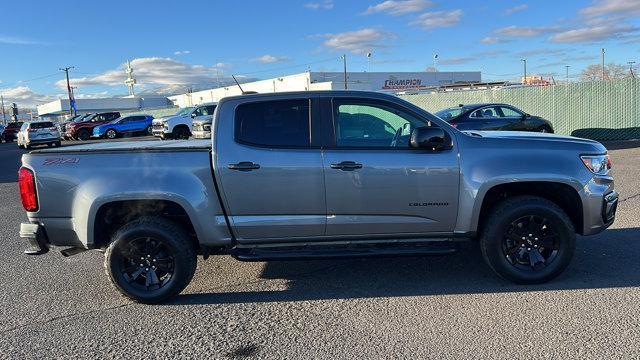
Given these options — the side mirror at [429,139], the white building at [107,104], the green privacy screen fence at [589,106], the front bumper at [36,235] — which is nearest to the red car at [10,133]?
the green privacy screen fence at [589,106]

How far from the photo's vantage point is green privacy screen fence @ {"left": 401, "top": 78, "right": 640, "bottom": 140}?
17812mm

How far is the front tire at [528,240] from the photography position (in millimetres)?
4656

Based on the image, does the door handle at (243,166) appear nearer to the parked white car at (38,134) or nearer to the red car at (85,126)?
the parked white car at (38,134)

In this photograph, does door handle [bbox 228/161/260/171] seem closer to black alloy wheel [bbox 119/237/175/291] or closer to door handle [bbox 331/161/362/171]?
door handle [bbox 331/161/362/171]

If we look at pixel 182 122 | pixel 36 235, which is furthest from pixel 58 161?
pixel 182 122

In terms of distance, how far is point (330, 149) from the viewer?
4582 mm

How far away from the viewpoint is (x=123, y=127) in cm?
3566

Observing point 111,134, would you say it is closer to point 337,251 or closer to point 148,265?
point 148,265

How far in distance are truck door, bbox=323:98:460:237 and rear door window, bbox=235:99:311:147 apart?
0.21 meters

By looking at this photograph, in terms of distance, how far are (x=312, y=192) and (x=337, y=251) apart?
1.95 ft

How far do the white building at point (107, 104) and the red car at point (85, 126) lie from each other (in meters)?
61.4

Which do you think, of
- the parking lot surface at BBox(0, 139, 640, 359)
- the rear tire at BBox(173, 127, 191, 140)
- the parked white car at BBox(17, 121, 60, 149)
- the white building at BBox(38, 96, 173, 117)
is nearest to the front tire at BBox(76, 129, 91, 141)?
the parked white car at BBox(17, 121, 60, 149)

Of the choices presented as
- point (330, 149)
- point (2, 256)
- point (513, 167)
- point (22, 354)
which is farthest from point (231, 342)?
point (2, 256)

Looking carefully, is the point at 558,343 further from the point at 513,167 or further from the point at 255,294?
the point at 255,294
